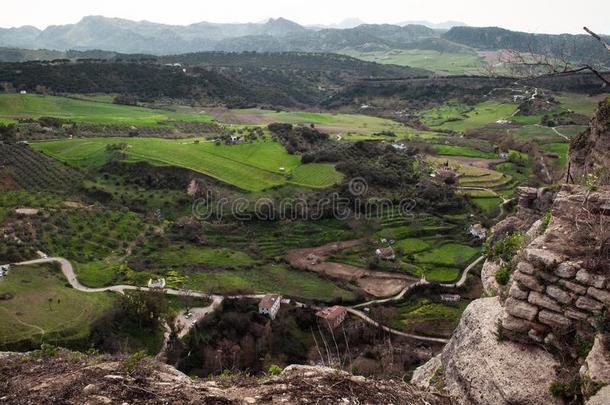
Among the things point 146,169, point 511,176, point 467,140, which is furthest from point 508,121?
point 146,169

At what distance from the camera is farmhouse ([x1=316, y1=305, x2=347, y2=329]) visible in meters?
32.7

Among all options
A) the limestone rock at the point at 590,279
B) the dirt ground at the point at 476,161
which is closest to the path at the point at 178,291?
the limestone rock at the point at 590,279

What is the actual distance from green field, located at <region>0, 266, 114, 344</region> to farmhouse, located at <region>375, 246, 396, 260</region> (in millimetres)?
21595

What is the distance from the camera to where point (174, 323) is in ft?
108

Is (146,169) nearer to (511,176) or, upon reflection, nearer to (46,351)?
(511,176)

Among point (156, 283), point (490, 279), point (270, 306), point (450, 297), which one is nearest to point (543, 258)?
point (490, 279)

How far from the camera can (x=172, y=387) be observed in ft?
23.8

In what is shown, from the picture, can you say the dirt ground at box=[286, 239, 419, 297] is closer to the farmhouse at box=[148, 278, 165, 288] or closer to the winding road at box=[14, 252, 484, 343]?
the winding road at box=[14, 252, 484, 343]

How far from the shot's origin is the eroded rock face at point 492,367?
758cm

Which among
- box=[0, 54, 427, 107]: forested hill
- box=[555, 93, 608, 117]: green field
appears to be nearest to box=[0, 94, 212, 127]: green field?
box=[0, 54, 427, 107]: forested hill

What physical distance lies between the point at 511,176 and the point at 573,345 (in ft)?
195

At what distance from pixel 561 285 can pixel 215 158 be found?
5733cm

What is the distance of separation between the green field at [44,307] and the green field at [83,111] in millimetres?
47747

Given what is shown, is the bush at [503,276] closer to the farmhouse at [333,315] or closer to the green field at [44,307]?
the farmhouse at [333,315]
